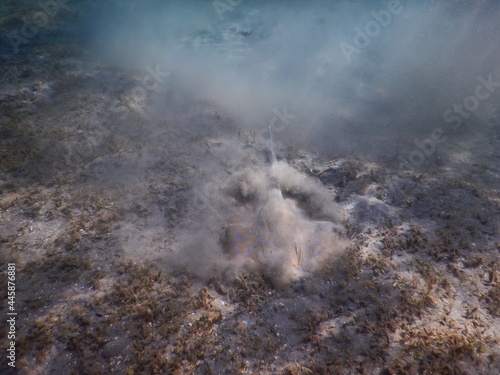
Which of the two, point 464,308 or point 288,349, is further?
point 464,308

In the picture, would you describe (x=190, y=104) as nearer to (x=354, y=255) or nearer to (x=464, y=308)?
(x=354, y=255)

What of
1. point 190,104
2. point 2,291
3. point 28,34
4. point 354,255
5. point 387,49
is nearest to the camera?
point 2,291

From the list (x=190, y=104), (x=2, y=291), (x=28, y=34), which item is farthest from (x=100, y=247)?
(x=28, y=34)

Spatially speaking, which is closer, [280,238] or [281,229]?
[280,238]

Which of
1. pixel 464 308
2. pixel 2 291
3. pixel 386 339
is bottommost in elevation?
pixel 2 291

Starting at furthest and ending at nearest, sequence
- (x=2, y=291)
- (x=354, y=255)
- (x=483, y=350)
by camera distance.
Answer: (x=354, y=255) → (x=2, y=291) → (x=483, y=350)

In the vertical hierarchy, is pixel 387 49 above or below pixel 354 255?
above
